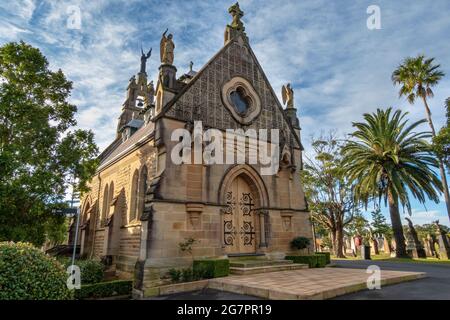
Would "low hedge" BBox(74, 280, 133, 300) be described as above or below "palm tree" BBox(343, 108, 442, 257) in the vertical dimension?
below

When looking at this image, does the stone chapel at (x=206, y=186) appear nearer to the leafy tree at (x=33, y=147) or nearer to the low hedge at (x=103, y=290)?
the low hedge at (x=103, y=290)

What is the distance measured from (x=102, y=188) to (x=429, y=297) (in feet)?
64.5

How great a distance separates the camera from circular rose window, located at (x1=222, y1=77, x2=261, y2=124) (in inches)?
577

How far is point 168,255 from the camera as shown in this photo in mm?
10773

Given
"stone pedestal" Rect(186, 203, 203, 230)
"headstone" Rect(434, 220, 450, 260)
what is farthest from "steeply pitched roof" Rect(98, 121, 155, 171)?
"headstone" Rect(434, 220, 450, 260)

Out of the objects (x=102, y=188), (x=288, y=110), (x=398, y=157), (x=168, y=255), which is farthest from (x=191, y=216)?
(x=398, y=157)

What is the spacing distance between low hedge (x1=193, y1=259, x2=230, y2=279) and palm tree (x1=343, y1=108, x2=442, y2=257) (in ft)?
64.8

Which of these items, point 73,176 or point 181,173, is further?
point 73,176

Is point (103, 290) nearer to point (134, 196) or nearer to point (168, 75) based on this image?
point (134, 196)

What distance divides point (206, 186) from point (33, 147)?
26.0 feet

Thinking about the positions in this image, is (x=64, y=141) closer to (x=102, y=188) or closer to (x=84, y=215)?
(x=102, y=188)

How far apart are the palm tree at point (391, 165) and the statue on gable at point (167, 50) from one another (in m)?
21.1

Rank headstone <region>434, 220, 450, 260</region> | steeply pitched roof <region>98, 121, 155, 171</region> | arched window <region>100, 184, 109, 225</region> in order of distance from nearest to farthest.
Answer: steeply pitched roof <region>98, 121, 155, 171</region> < arched window <region>100, 184, 109, 225</region> < headstone <region>434, 220, 450, 260</region>

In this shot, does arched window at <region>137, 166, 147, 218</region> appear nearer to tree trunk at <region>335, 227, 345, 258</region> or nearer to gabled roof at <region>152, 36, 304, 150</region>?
gabled roof at <region>152, 36, 304, 150</region>
